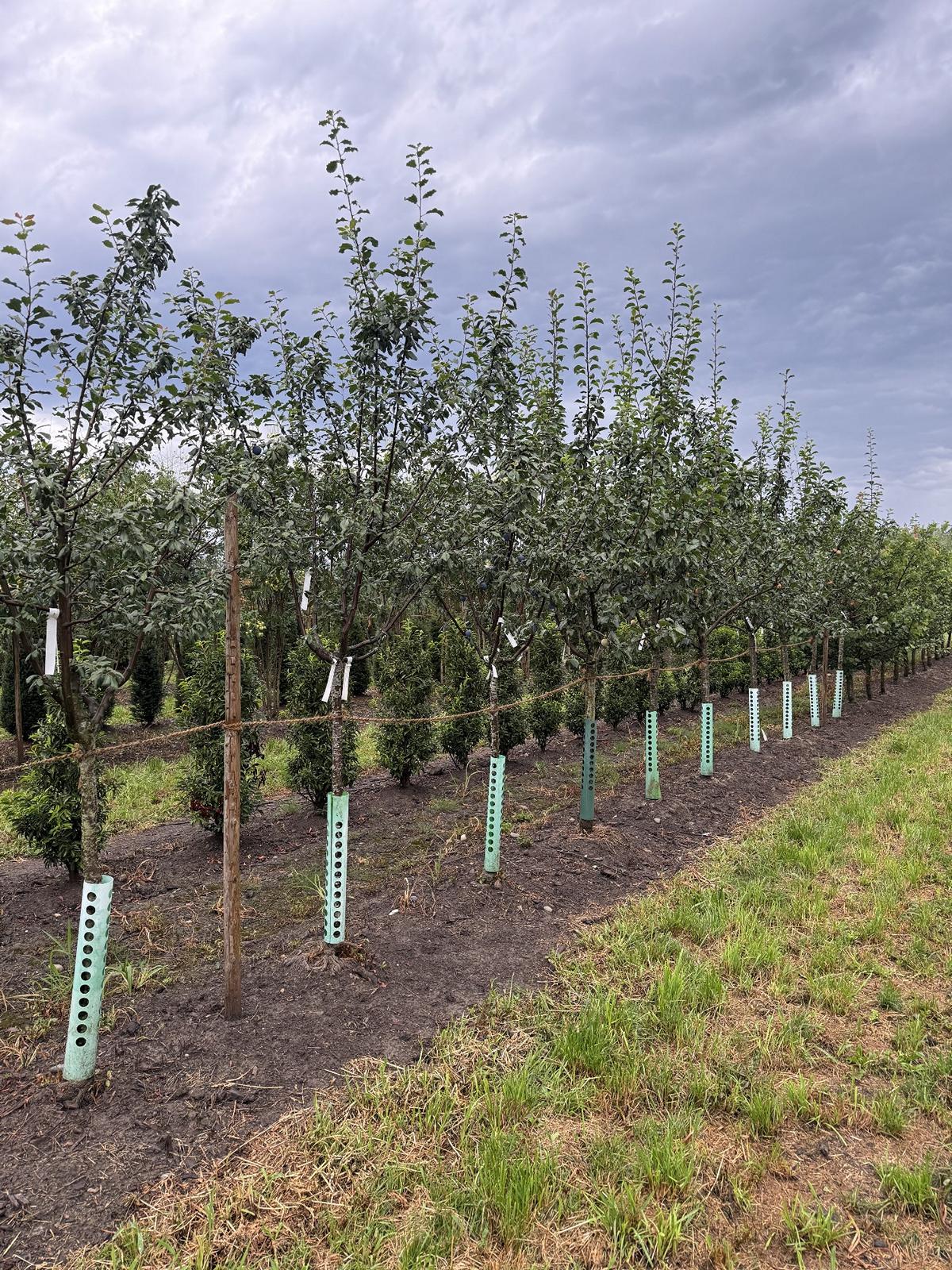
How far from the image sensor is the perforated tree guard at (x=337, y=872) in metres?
4.20

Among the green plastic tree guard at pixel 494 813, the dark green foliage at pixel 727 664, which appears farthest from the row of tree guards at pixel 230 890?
the dark green foliage at pixel 727 664

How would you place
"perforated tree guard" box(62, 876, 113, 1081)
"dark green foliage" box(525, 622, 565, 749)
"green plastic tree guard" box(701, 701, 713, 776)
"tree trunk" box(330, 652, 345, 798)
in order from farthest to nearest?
"dark green foliage" box(525, 622, 565, 749) → "green plastic tree guard" box(701, 701, 713, 776) → "tree trunk" box(330, 652, 345, 798) → "perforated tree guard" box(62, 876, 113, 1081)

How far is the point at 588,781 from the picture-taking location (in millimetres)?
6926

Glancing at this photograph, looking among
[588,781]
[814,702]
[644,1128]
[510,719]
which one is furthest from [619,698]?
[644,1128]

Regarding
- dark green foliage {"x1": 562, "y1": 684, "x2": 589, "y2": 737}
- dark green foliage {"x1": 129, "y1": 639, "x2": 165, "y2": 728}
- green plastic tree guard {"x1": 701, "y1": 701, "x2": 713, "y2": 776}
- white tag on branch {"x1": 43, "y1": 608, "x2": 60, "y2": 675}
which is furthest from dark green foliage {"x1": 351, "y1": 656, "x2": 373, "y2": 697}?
white tag on branch {"x1": 43, "y1": 608, "x2": 60, "y2": 675}

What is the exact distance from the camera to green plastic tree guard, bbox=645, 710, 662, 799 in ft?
26.3

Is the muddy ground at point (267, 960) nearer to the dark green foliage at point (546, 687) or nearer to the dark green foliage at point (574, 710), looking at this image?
the dark green foliage at point (546, 687)

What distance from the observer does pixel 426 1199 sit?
104 inches

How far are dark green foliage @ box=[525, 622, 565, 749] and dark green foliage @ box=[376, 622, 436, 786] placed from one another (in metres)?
2.43

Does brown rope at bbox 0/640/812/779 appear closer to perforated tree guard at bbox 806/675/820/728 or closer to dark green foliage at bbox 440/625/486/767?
dark green foliage at bbox 440/625/486/767

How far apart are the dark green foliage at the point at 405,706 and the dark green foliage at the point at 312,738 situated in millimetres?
638

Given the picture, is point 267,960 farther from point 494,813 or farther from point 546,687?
point 546,687

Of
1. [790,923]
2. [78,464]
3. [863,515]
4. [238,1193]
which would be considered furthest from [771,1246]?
[863,515]

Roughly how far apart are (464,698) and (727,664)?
10.5 m
